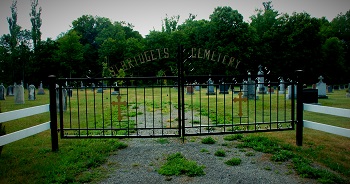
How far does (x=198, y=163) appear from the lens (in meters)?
4.69

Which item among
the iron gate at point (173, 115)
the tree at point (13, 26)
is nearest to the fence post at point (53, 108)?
the iron gate at point (173, 115)

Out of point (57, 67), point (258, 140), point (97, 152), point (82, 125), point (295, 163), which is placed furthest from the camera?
point (57, 67)

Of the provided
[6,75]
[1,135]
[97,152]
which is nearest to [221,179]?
[97,152]

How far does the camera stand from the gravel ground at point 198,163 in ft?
13.0

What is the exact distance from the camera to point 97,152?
5430 millimetres

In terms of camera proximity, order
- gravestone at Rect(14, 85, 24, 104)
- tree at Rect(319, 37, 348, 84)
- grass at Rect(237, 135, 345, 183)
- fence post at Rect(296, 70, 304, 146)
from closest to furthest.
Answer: grass at Rect(237, 135, 345, 183)
fence post at Rect(296, 70, 304, 146)
gravestone at Rect(14, 85, 24, 104)
tree at Rect(319, 37, 348, 84)

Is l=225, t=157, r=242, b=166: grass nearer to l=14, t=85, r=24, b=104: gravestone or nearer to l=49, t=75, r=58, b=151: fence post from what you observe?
l=49, t=75, r=58, b=151: fence post

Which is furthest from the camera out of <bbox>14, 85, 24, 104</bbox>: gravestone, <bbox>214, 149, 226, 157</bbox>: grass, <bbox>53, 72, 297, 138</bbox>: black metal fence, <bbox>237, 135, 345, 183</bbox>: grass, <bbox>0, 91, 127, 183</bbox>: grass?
<bbox>14, 85, 24, 104</bbox>: gravestone

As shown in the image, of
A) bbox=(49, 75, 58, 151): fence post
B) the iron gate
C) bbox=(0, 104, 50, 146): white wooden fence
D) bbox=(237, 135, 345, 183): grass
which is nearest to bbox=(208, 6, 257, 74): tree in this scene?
the iron gate

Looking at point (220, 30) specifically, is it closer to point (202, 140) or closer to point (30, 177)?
point (202, 140)

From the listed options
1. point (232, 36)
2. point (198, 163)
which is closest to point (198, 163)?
point (198, 163)

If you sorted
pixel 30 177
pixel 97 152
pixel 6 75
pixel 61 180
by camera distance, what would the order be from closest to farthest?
pixel 61 180 < pixel 30 177 < pixel 97 152 < pixel 6 75

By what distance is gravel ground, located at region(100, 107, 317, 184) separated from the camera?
3.97 metres

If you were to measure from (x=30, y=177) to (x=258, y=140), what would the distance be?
16.1ft
